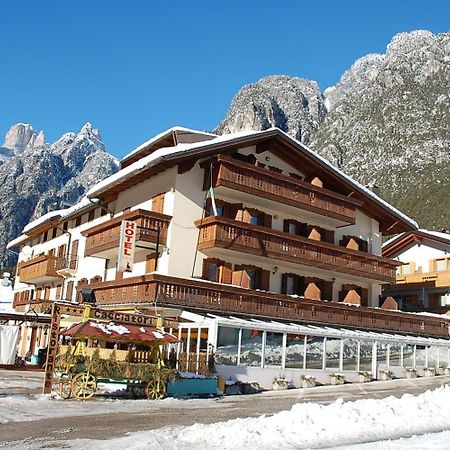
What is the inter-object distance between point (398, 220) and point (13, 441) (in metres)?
29.5

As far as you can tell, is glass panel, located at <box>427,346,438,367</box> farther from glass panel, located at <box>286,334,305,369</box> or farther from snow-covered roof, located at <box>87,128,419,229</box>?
glass panel, located at <box>286,334,305,369</box>

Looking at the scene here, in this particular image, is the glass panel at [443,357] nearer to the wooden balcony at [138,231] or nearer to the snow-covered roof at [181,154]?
the snow-covered roof at [181,154]

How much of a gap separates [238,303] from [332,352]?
537 centimetres

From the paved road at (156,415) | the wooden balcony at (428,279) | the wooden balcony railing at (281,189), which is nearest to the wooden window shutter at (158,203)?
the wooden balcony railing at (281,189)

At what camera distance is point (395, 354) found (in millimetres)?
30828

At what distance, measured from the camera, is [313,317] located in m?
28.5

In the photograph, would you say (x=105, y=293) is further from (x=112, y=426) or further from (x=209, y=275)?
→ (x=112, y=426)

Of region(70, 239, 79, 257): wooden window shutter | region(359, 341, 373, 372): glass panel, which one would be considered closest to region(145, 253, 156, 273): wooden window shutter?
region(359, 341, 373, 372): glass panel

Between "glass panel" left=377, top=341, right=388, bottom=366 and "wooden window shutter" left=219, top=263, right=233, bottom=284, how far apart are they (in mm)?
8053

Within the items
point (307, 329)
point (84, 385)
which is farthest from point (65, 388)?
point (307, 329)

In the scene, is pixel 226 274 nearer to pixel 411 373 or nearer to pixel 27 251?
pixel 411 373

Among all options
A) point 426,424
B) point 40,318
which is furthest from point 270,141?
point 426,424

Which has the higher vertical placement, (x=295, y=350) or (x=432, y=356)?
(x=432, y=356)

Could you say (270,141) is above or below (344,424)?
above
